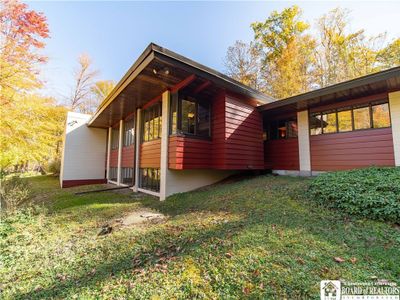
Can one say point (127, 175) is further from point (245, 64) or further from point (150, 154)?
point (245, 64)

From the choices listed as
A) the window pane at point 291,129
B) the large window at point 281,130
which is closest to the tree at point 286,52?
the large window at point 281,130

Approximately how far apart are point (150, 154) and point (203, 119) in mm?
2856

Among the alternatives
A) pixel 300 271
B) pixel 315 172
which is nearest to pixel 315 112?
pixel 315 172

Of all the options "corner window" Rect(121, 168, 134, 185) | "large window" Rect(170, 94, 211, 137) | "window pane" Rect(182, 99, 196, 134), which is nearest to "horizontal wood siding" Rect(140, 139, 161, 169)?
"large window" Rect(170, 94, 211, 137)

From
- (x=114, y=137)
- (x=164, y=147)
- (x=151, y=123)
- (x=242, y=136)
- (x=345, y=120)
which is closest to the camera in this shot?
(x=164, y=147)

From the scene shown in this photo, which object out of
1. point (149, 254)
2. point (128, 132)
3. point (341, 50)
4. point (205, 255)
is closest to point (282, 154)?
point (205, 255)

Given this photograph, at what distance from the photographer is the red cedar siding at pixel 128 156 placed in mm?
10170

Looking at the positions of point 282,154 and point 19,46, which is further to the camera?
point 282,154

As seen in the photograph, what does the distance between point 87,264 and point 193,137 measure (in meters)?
5.04

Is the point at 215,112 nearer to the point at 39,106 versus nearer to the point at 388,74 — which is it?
the point at 388,74

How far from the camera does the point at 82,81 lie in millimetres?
21766

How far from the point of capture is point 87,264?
Result: 9.80ft

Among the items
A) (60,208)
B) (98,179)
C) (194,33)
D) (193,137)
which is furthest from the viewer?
(98,179)

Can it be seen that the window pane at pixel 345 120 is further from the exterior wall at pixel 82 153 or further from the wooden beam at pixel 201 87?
the exterior wall at pixel 82 153
